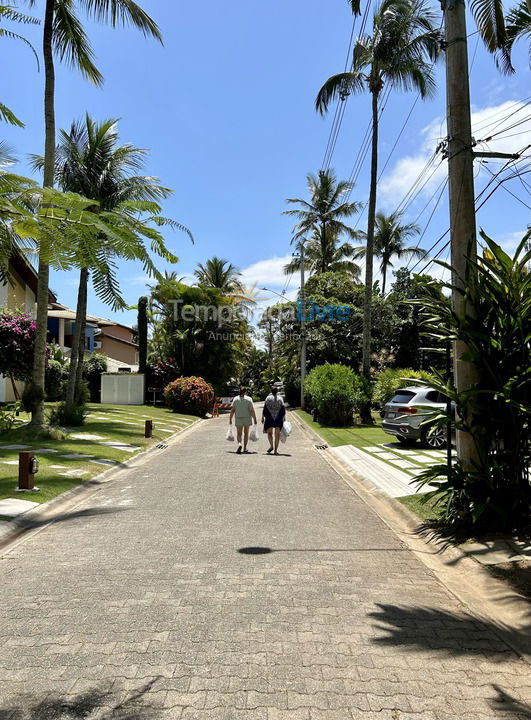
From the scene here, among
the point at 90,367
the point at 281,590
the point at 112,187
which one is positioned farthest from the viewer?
the point at 90,367

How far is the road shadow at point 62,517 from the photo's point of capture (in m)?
7.73

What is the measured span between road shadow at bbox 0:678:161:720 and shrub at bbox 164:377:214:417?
1205 inches

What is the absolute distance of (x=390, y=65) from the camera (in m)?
23.1

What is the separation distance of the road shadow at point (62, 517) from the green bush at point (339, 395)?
16.1 metres

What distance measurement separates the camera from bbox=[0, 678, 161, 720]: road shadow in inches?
119

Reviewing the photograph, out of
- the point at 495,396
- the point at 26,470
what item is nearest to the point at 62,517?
the point at 26,470

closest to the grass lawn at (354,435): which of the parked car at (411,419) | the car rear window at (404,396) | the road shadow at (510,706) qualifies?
the parked car at (411,419)

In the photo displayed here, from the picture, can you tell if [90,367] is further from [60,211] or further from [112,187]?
[60,211]

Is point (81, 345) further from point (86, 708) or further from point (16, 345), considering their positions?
point (86, 708)

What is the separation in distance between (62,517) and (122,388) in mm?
31242

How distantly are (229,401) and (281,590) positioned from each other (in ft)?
117

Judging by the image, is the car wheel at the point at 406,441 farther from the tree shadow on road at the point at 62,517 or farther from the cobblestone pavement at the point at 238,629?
the tree shadow on road at the point at 62,517

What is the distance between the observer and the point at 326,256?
4553 cm

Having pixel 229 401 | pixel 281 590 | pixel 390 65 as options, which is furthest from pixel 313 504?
pixel 229 401
